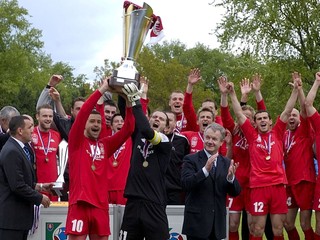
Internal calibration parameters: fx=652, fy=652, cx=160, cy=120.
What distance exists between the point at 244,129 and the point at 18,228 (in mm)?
3657

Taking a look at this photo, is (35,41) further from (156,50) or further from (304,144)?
(304,144)

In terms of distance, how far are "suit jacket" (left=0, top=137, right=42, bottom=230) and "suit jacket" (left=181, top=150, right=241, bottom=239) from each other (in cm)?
180

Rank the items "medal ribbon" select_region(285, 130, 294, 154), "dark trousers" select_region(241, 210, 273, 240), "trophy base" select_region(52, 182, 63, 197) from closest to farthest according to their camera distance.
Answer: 1. "trophy base" select_region(52, 182, 63, 197)
2. "medal ribbon" select_region(285, 130, 294, 154)
3. "dark trousers" select_region(241, 210, 273, 240)

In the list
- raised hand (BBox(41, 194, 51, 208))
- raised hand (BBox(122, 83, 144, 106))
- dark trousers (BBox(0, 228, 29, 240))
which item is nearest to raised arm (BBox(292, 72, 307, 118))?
raised hand (BBox(122, 83, 144, 106))

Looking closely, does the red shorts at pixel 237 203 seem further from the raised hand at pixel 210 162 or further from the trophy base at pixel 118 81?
the trophy base at pixel 118 81

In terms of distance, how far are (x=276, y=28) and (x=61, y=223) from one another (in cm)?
1727

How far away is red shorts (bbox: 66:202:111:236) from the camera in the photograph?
728cm

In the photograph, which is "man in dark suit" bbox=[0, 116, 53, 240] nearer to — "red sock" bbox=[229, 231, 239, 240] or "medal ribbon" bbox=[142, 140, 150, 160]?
"medal ribbon" bbox=[142, 140, 150, 160]

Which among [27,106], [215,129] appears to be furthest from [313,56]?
[27,106]

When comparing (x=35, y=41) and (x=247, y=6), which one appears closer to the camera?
(x=247, y=6)

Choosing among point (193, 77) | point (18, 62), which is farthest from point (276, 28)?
point (18, 62)

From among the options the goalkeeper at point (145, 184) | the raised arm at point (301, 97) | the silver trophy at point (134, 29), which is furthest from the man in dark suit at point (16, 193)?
the raised arm at point (301, 97)

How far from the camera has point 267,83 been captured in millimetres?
25516

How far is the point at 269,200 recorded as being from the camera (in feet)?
31.2
